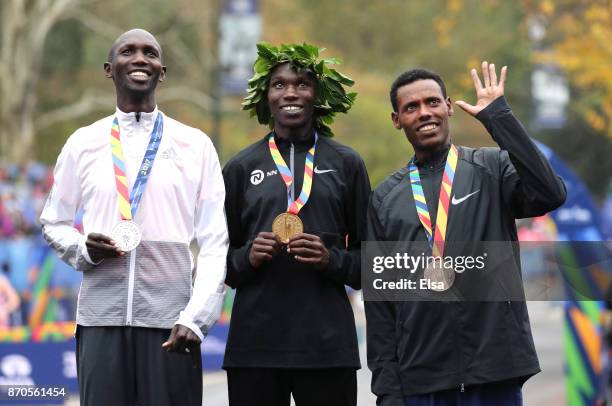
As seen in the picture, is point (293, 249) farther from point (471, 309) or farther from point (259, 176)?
point (471, 309)

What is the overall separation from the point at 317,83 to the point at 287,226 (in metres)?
0.86

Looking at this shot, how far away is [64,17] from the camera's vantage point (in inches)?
1606

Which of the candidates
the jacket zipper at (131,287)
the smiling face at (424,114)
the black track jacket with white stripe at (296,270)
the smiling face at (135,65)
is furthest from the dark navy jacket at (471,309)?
the smiling face at (135,65)

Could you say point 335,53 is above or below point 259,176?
above

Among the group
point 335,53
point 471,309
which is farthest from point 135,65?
point 335,53

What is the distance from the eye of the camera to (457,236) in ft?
20.6

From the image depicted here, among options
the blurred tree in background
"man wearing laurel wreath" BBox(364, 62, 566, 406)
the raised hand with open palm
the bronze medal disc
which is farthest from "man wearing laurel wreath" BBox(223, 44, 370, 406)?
the blurred tree in background

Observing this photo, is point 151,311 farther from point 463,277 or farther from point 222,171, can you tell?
point 463,277

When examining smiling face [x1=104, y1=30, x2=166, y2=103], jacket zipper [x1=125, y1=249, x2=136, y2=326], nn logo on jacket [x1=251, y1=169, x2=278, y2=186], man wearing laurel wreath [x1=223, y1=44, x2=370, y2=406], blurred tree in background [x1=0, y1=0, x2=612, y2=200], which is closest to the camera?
jacket zipper [x1=125, y1=249, x2=136, y2=326]

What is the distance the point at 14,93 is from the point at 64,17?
4.05m

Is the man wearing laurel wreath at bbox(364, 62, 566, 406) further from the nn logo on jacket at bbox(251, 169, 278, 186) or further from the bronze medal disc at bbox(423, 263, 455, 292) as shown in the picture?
the nn logo on jacket at bbox(251, 169, 278, 186)

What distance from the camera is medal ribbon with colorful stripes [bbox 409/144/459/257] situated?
625 cm

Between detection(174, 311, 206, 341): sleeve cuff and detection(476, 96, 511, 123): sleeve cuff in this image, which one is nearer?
detection(174, 311, 206, 341): sleeve cuff

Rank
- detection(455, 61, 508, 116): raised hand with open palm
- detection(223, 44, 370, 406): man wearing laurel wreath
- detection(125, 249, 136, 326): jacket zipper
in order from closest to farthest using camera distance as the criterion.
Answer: detection(125, 249, 136, 326): jacket zipper < detection(455, 61, 508, 116): raised hand with open palm < detection(223, 44, 370, 406): man wearing laurel wreath
